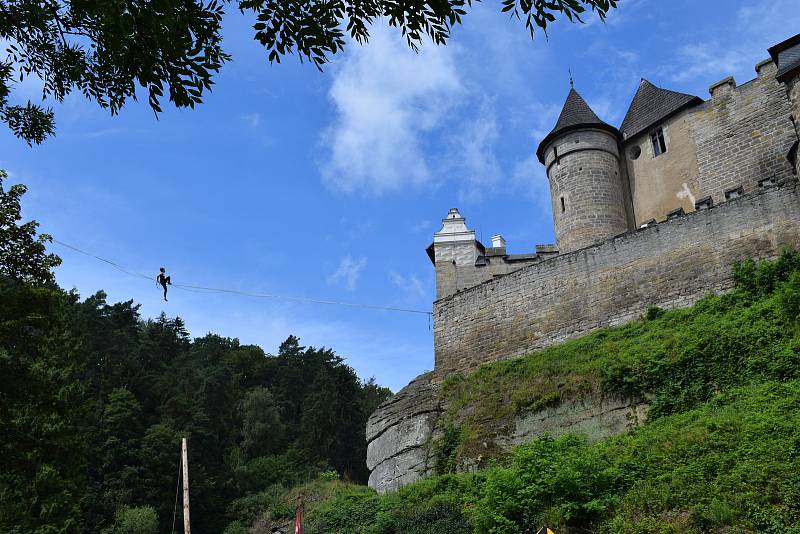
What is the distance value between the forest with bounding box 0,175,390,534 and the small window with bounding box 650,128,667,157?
2080 centimetres

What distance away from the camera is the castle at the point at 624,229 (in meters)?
21.0

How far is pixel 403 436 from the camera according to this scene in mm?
23391

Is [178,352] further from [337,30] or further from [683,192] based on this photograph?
[337,30]

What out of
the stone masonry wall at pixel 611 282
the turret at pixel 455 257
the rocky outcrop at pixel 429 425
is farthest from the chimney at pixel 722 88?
the rocky outcrop at pixel 429 425

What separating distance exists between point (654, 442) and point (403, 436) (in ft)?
32.6

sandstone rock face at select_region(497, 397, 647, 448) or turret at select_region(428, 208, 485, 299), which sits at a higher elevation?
turret at select_region(428, 208, 485, 299)

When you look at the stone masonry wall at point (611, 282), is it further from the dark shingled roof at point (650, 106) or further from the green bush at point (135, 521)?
the green bush at point (135, 521)

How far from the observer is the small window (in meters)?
28.0

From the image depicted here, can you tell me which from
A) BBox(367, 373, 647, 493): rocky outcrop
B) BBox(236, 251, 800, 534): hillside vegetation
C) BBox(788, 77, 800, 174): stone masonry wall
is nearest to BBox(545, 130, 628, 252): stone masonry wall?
BBox(236, 251, 800, 534): hillside vegetation

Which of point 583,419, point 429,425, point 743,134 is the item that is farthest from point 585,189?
point 583,419

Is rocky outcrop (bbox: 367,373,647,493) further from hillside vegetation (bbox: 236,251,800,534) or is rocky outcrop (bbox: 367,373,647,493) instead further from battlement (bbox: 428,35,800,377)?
battlement (bbox: 428,35,800,377)

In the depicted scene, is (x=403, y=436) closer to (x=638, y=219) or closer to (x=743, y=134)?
(x=638, y=219)

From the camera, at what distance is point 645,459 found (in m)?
14.4

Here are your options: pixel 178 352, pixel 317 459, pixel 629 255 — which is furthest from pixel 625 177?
pixel 178 352
